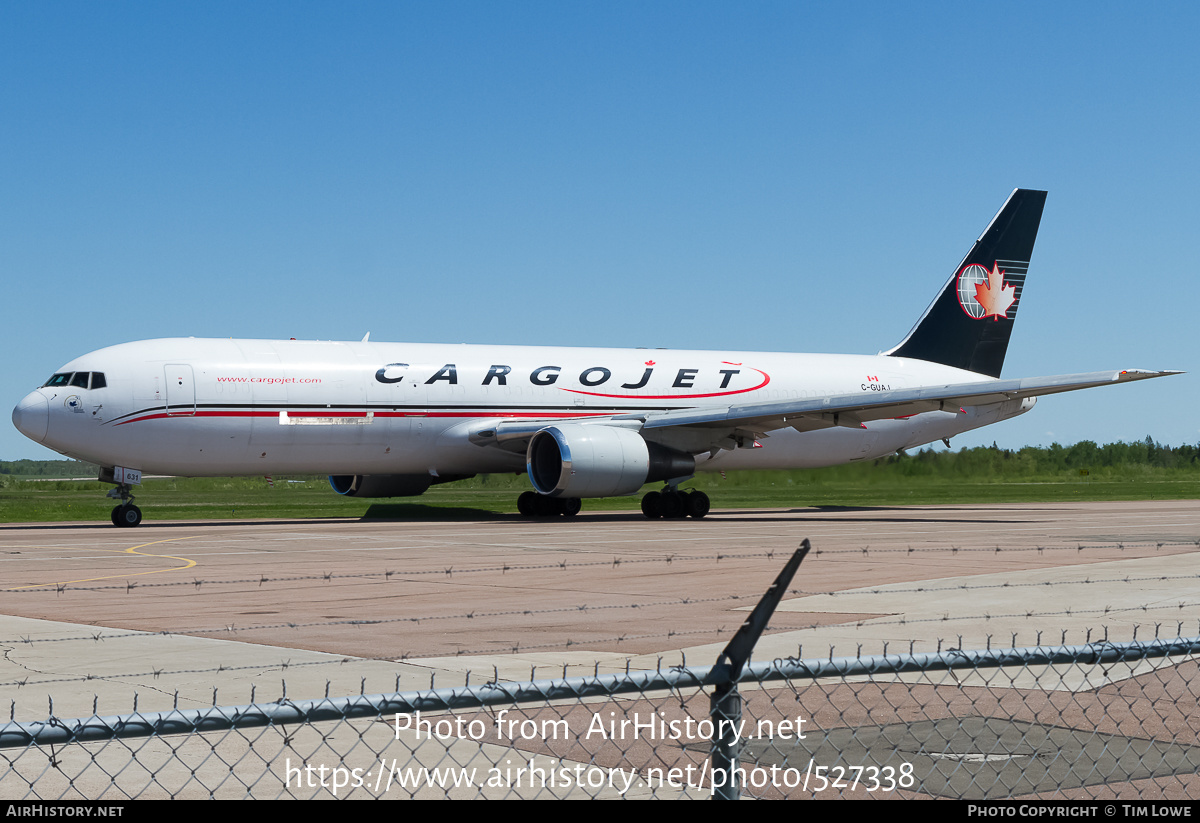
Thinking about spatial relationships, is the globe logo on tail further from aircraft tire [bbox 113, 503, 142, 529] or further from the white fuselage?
aircraft tire [bbox 113, 503, 142, 529]

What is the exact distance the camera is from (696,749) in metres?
6.42

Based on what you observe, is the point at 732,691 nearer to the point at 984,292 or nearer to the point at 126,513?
the point at 126,513

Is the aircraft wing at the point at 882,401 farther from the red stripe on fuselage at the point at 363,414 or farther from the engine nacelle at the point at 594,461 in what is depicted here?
the red stripe on fuselage at the point at 363,414

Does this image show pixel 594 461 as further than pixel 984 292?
No

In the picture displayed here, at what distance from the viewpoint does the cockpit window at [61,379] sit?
25.8 meters

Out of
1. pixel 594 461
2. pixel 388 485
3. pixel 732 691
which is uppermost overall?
pixel 732 691

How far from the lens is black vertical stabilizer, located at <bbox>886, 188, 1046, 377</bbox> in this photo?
122 ft

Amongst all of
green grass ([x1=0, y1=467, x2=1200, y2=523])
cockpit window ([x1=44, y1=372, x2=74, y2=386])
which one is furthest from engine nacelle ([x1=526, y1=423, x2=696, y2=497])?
cockpit window ([x1=44, y1=372, x2=74, y2=386])

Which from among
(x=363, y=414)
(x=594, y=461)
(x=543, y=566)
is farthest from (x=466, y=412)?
(x=543, y=566)

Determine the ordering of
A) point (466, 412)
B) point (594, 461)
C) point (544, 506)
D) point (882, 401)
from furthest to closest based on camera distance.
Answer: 1. point (544, 506)
2. point (466, 412)
3. point (882, 401)
4. point (594, 461)

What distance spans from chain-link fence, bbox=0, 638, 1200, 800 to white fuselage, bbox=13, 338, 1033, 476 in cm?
2036

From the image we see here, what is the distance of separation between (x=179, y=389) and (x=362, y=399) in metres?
3.76

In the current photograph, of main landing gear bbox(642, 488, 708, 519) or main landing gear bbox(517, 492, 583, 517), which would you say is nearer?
main landing gear bbox(642, 488, 708, 519)
